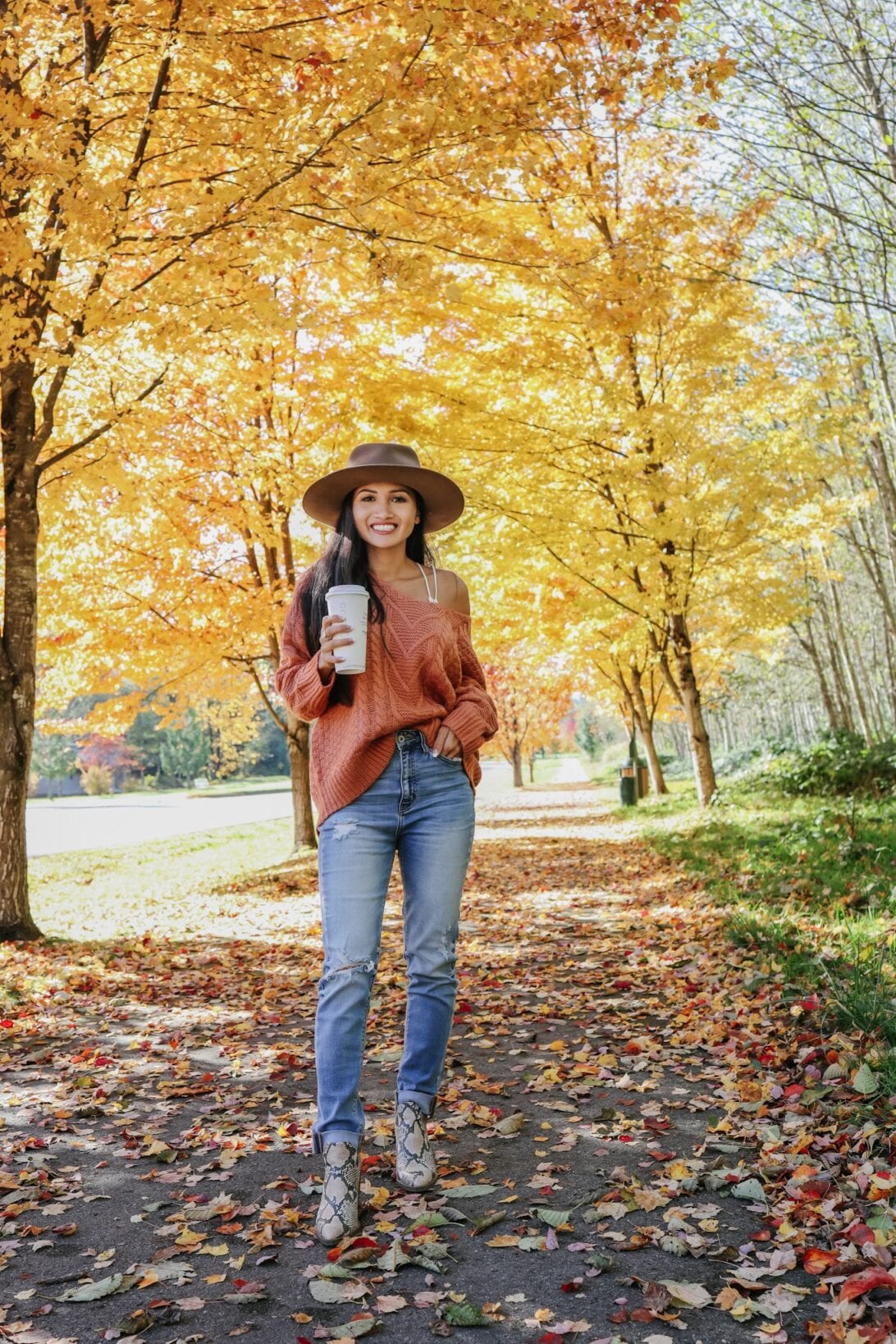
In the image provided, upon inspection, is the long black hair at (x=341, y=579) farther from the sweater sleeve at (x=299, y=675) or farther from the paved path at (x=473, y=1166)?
the paved path at (x=473, y=1166)

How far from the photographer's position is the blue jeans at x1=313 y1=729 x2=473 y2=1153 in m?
2.73

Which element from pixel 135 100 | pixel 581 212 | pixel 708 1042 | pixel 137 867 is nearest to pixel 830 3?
pixel 581 212

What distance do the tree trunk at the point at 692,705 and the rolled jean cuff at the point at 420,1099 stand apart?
9.37 meters

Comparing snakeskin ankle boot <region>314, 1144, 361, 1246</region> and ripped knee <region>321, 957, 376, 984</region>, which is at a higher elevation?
ripped knee <region>321, 957, 376, 984</region>

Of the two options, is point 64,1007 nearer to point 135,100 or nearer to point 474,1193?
point 474,1193

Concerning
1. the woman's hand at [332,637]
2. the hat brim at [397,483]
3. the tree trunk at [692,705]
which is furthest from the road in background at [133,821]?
the woman's hand at [332,637]

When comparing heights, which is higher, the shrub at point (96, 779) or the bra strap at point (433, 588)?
the bra strap at point (433, 588)

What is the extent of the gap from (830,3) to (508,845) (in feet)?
34.9

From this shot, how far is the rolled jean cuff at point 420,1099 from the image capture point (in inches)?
113

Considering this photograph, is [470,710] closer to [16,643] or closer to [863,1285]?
[863,1285]

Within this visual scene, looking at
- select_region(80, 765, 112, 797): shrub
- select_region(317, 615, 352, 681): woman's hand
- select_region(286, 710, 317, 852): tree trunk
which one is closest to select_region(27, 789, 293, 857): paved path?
select_region(286, 710, 317, 852): tree trunk

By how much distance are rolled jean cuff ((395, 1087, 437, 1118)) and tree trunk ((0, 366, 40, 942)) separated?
18.2 ft

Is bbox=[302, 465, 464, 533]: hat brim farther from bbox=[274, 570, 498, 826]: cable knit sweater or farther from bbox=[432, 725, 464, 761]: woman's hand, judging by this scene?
bbox=[432, 725, 464, 761]: woman's hand

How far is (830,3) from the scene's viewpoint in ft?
24.5
